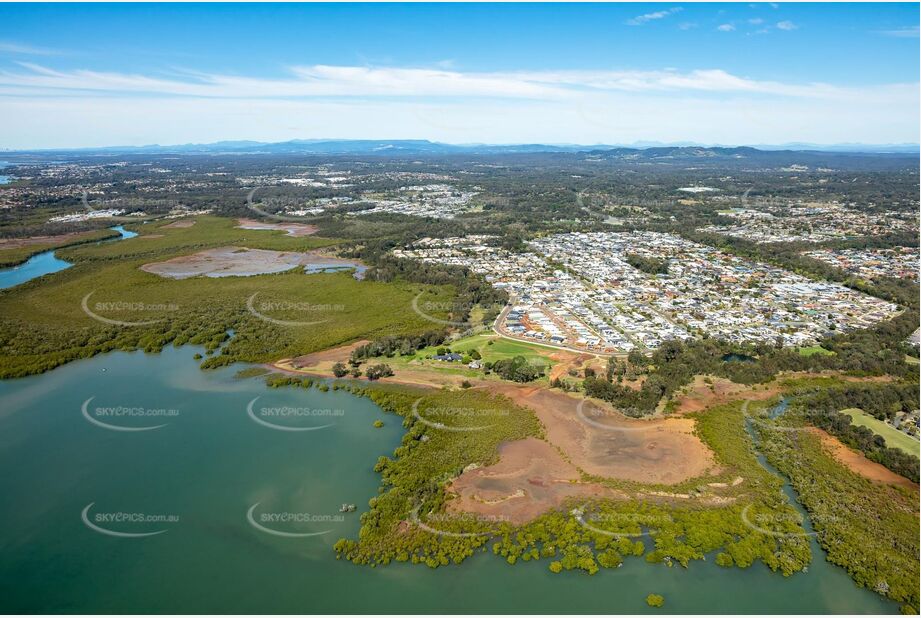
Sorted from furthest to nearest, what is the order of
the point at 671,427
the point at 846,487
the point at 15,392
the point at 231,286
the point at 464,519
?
the point at 231,286 → the point at 15,392 → the point at 671,427 → the point at 846,487 → the point at 464,519

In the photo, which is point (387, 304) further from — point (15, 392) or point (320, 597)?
point (320, 597)

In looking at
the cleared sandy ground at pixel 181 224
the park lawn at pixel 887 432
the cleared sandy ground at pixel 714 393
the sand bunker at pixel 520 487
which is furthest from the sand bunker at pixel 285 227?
the park lawn at pixel 887 432

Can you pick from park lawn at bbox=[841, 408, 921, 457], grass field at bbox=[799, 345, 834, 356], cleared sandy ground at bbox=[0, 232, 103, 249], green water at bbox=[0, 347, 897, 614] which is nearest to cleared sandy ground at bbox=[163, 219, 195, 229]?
cleared sandy ground at bbox=[0, 232, 103, 249]

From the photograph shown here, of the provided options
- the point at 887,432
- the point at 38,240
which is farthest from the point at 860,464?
the point at 38,240

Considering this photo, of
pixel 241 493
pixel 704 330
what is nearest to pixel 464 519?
pixel 241 493

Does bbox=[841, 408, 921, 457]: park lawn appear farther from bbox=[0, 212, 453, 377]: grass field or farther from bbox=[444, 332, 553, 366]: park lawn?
bbox=[0, 212, 453, 377]: grass field
